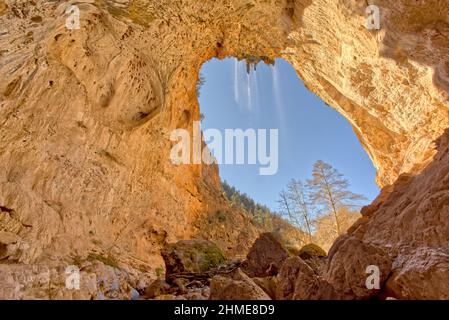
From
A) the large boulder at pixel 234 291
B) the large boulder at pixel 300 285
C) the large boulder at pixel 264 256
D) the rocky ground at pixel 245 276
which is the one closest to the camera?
the large boulder at pixel 234 291

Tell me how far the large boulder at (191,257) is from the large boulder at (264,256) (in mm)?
918

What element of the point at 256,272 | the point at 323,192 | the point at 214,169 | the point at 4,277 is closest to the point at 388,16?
the point at 256,272

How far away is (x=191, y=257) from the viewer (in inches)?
277

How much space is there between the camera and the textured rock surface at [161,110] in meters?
5.83

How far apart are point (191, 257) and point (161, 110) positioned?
21.2ft

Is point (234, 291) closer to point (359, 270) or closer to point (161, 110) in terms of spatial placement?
point (359, 270)

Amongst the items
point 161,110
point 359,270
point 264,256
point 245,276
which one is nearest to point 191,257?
point 264,256

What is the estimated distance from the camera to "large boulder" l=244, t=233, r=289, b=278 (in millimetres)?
7025

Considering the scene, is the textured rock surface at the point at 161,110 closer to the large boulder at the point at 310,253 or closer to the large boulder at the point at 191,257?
the large boulder at the point at 310,253

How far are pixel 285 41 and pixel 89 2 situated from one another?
A: 841cm

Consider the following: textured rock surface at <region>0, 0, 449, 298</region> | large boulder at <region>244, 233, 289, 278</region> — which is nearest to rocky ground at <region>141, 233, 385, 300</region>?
large boulder at <region>244, 233, 289, 278</region>

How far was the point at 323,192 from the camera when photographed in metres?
18.9

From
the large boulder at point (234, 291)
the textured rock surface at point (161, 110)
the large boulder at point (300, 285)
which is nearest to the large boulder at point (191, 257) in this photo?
the textured rock surface at point (161, 110)
